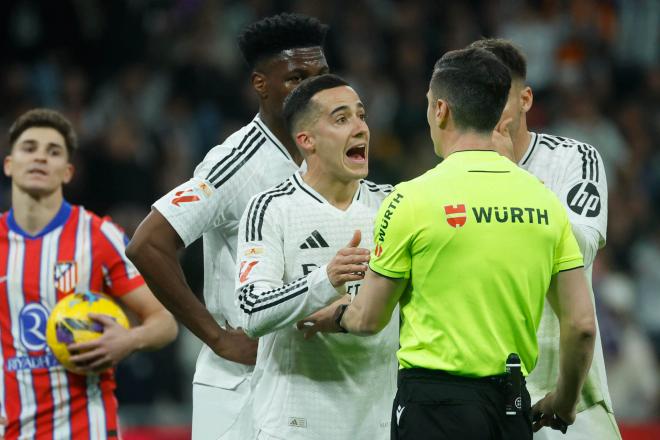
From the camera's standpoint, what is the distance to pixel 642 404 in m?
11.3

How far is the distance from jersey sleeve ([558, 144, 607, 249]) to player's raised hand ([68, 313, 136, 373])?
2360 mm

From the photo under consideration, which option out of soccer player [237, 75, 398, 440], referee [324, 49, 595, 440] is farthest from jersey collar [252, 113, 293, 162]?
referee [324, 49, 595, 440]

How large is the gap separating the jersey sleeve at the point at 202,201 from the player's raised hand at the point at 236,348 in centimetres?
46

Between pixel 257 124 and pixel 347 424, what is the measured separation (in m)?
1.56

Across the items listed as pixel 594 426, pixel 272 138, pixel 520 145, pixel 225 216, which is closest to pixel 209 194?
pixel 225 216

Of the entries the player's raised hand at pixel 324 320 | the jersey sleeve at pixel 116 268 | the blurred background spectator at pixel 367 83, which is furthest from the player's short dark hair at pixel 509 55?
the blurred background spectator at pixel 367 83

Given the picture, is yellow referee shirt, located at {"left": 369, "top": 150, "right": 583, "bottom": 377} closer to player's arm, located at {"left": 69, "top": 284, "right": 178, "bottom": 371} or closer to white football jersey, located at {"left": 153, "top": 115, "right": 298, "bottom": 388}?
white football jersey, located at {"left": 153, "top": 115, "right": 298, "bottom": 388}

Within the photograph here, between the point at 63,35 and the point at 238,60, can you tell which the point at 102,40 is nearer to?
the point at 63,35

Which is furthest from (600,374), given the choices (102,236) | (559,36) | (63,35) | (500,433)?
(63,35)

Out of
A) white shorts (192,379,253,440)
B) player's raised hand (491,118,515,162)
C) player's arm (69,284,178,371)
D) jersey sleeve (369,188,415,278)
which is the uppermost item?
player's raised hand (491,118,515,162)

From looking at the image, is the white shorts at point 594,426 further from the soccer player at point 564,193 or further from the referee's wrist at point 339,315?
the referee's wrist at point 339,315

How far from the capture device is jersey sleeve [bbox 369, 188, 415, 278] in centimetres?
413

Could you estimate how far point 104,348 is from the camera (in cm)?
598

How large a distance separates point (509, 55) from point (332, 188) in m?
0.97
